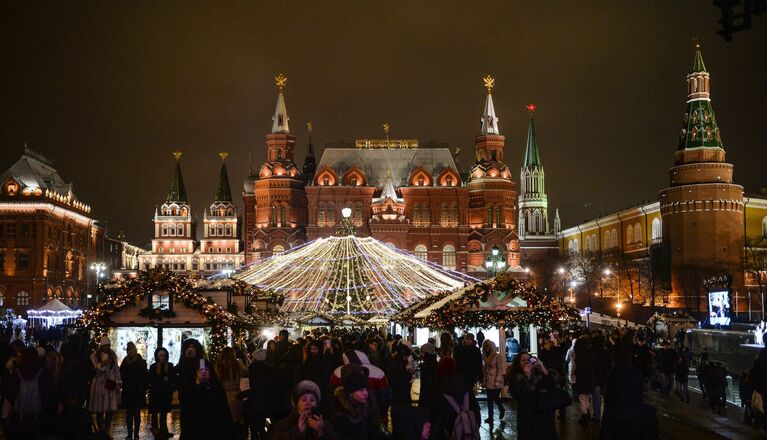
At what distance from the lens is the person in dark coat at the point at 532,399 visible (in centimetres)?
931

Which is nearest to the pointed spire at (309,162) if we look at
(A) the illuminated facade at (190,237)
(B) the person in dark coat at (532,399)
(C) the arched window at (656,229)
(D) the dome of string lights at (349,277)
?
(A) the illuminated facade at (190,237)

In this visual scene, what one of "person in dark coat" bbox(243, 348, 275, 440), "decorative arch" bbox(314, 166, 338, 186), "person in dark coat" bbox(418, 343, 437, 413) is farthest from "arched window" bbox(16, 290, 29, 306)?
"person in dark coat" bbox(243, 348, 275, 440)

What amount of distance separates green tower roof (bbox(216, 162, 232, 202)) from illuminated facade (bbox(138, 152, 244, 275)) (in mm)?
274

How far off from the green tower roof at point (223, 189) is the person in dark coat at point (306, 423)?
4116 inches

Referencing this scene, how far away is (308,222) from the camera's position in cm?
7975

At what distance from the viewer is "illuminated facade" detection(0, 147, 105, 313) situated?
7244 centimetres

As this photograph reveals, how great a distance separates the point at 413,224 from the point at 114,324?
6221 centimetres

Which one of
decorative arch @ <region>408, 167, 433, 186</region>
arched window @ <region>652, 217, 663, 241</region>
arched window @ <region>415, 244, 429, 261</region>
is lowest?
arched window @ <region>415, 244, 429, 261</region>

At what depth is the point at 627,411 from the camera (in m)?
7.62

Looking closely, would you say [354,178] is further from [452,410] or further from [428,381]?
[452,410]

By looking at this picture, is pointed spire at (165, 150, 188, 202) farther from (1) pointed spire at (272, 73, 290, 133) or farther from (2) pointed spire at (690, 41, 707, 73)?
(2) pointed spire at (690, 41, 707, 73)

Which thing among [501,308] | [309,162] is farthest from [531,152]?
[501,308]

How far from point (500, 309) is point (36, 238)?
62.8 m

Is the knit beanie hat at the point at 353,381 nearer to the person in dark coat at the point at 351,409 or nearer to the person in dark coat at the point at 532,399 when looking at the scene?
A: the person in dark coat at the point at 351,409
